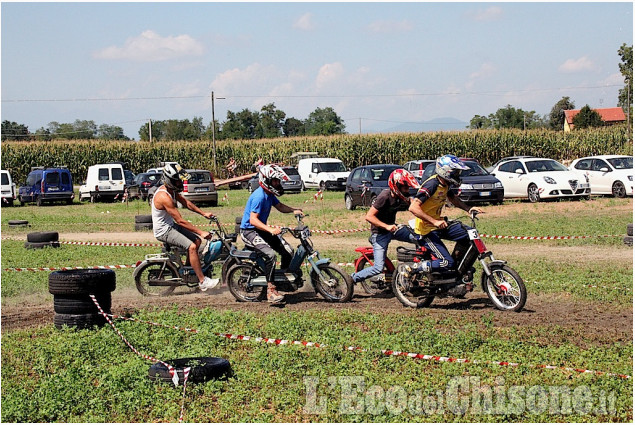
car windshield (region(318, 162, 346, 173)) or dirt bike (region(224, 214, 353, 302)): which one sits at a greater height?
car windshield (region(318, 162, 346, 173))

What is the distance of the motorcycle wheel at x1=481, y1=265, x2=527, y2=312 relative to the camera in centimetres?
976

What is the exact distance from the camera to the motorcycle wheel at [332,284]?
10.8 metres

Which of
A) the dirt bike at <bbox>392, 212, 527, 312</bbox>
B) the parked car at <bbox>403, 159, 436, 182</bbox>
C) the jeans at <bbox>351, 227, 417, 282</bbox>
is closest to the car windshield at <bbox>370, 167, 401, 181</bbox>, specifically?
the parked car at <bbox>403, 159, 436, 182</bbox>

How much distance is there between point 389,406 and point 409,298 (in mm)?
4059

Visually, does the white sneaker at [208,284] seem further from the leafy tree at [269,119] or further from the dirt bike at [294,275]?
the leafy tree at [269,119]

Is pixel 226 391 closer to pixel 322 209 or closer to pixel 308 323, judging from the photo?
pixel 308 323

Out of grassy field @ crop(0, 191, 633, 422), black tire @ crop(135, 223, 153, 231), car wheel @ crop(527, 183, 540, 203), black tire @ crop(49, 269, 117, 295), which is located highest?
black tire @ crop(49, 269, 117, 295)

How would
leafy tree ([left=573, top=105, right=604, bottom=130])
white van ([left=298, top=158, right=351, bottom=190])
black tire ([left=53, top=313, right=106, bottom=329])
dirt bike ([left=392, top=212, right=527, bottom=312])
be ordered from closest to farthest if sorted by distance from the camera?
black tire ([left=53, top=313, right=106, bottom=329]), dirt bike ([left=392, top=212, right=527, bottom=312]), white van ([left=298, top=158, right=351, bottom=190]), leafy tree ([left=573, top=105, right=604, bottom=130])

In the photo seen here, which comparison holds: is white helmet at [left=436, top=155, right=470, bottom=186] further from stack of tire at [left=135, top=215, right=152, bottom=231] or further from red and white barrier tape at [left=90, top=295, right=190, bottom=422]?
stack of tire at [left=135, top=215, right=152, bottom=231]

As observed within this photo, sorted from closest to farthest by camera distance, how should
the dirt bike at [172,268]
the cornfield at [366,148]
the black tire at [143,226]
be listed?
1. the dirt bike at [172,268]
2. the black tire at [143,226]
3. the cornfield at [366,148]

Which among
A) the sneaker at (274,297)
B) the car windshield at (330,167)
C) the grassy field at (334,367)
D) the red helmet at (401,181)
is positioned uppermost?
the red helmet at (401,181)

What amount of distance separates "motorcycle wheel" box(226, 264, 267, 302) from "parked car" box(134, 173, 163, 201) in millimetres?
26200

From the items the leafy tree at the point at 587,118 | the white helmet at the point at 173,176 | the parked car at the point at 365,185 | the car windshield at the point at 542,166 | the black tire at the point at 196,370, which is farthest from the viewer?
the leafy tree at the point at 587,118

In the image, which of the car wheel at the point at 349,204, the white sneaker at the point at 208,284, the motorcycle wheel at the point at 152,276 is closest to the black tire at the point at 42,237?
the motorcycle wheel at the point at 152,276
